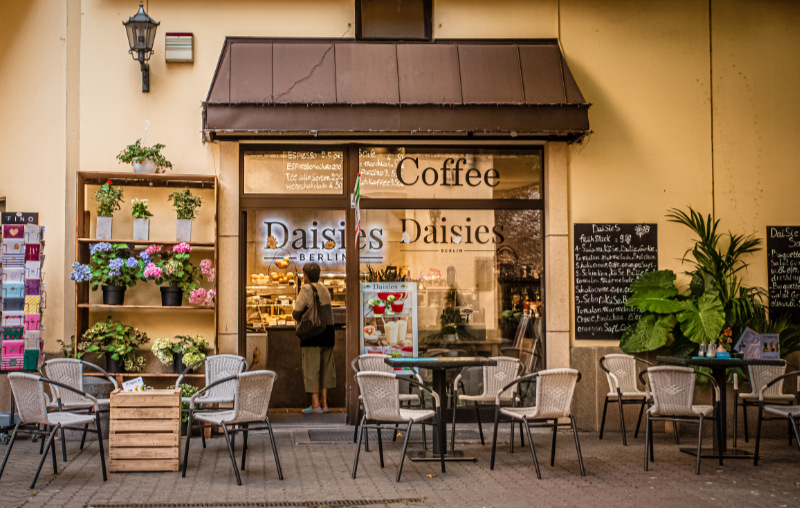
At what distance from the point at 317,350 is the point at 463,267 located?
224 centimetres

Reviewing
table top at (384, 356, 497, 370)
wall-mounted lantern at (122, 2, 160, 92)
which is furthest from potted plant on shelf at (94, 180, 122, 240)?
table top at (384, 356, 497, 370)

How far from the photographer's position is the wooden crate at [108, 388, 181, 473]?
6.75m

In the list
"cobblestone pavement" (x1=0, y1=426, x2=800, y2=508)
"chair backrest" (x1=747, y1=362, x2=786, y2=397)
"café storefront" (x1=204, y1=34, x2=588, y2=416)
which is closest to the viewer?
"cobblestone pavement" (x1=0, y1=426, x2=800, y2=508)

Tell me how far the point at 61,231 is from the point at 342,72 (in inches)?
136

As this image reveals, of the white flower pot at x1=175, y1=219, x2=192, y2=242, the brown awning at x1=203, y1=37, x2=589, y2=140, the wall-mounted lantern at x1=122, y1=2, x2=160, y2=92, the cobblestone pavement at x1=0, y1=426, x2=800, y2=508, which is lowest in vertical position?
the cobblestone pavement at x1=0, y1=426, x2=800, y2=508

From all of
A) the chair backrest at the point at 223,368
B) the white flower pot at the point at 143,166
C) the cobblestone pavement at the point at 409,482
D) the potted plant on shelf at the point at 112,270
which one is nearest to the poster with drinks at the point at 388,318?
the cobblestone pavement at the point at 409,482

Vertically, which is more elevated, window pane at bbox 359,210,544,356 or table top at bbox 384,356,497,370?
window pane at bbox 359,210,544,356

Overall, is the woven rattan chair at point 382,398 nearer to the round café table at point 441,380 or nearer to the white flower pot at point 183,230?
the round café table at point 441,380

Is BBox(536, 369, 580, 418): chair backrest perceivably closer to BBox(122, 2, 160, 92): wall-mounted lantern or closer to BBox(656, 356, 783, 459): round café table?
BBox(656, 356, 783, 459): round café table

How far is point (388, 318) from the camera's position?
9.34m

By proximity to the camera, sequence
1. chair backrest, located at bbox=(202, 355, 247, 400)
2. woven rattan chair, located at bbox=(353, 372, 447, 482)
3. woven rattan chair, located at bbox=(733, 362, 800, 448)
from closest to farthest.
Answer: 1. woven rattan chair, located at bbox=(353, 372, 447, 482)
2. chair backrest, located at bbox=(202, 355, 247, 400)
3. woven rattan chair, located at bbox=(733, 362, 800, 448)

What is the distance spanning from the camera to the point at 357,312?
364 inches

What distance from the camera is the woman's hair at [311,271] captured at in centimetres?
1002

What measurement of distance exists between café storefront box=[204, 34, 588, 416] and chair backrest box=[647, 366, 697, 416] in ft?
7.27
